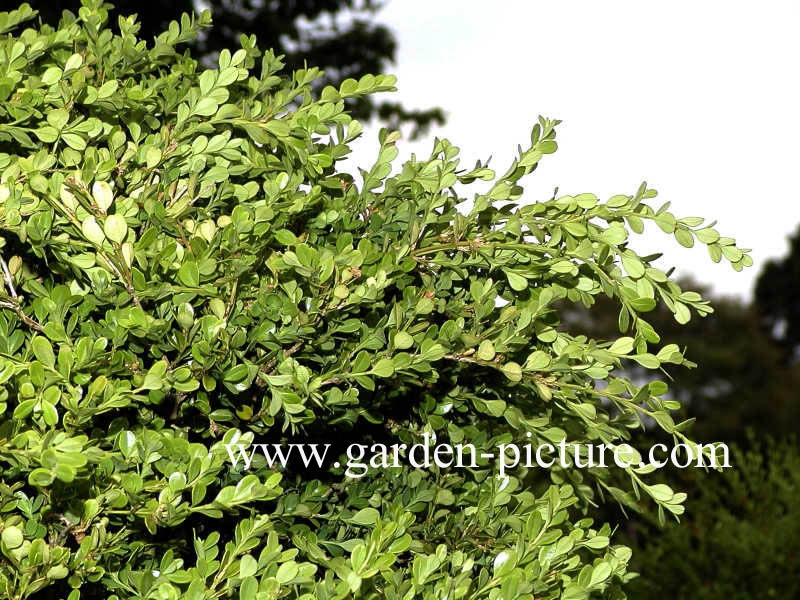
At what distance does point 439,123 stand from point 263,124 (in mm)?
7912

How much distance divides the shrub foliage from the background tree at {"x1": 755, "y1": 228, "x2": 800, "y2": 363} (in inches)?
1754

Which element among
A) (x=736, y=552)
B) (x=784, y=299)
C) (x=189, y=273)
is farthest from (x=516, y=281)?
(x=784, y=299)

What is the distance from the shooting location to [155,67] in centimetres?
269

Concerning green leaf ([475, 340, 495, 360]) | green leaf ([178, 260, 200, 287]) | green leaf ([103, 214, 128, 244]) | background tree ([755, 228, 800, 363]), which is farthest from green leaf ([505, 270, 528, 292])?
background tree ([755, 228, 800, 363])

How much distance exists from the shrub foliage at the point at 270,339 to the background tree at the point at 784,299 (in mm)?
44560

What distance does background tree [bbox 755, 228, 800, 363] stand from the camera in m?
43.3

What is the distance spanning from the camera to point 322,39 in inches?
397

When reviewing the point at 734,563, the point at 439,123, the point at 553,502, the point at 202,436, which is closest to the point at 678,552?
the point at 734,563

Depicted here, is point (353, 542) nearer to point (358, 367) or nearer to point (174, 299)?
point (358, 367)

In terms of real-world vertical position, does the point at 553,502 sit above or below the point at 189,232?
below

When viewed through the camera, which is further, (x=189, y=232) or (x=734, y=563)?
(x=734, y=563)

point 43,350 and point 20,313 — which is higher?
point 20,313

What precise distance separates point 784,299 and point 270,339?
46.0 metres

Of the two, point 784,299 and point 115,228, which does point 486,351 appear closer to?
point 115,228
